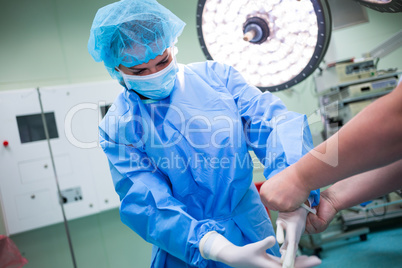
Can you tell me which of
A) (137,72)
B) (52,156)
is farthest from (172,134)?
(52,156)

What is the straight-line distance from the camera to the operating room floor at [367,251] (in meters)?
1.77

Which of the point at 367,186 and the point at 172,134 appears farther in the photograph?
the point at 172,134

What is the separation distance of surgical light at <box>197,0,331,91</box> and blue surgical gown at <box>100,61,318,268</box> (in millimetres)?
65

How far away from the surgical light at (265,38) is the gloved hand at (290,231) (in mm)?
428

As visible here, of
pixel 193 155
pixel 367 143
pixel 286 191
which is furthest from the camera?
pixel 193 155

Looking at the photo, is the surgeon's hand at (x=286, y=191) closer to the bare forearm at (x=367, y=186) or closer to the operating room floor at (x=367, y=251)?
the bare forearm at (x=367, y=186)

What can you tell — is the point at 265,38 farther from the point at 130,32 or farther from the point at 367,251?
the point at 367,251

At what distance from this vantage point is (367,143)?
17.8 inches

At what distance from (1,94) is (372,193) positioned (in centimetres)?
211

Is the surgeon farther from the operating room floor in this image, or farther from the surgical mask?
the operating room floor

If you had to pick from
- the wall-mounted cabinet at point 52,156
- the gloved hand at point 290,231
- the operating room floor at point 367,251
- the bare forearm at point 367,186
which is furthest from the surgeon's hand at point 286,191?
the wall-mounted cabinet at point 52,156

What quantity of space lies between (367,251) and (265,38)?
5.79 ft

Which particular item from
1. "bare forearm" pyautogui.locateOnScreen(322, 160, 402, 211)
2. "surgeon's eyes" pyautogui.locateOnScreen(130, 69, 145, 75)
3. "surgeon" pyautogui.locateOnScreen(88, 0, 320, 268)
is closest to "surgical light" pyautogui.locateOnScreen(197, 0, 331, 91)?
"surgeon" pyautogui.locateOnScreen(88, 0, 320, 268)

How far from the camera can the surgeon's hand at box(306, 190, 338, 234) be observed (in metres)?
0.71
